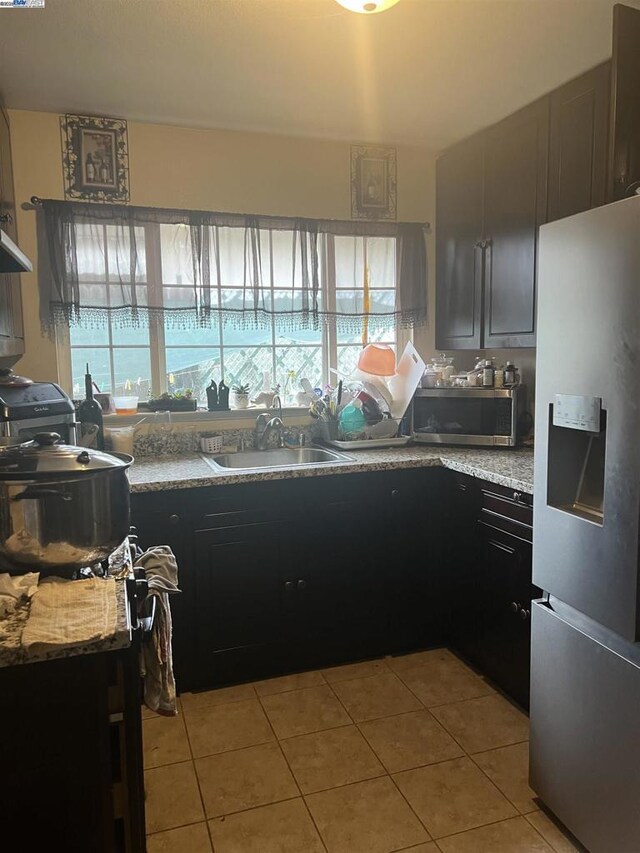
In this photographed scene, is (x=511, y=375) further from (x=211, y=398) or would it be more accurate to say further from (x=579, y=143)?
(x=211, y=398)

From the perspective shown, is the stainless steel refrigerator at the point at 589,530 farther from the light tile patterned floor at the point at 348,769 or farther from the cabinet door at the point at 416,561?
the cabinet door at the point at 416,561

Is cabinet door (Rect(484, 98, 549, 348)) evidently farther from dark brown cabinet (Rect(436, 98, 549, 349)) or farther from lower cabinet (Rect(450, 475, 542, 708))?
lower cabinet (Rect(450, 475, 542, 708))

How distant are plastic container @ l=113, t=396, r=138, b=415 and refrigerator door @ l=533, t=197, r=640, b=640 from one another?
1913mm

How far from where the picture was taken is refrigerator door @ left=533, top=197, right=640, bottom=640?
144 cm

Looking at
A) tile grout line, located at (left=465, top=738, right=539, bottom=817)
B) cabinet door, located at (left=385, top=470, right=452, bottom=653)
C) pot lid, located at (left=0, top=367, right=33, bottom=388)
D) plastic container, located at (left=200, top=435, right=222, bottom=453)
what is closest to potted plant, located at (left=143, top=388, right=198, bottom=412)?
plastic container, located at (left=200, top=435, right=222, bottom=453)

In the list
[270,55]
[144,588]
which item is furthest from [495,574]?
[270,55]

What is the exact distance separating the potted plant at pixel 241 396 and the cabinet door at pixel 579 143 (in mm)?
1586

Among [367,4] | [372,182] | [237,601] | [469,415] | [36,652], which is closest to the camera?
[36,652]

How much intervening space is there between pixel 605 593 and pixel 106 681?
1165 millimetres

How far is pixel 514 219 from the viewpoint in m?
2.73

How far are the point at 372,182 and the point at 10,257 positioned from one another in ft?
6.67

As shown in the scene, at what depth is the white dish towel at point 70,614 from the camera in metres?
1.14

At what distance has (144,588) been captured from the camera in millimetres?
1406

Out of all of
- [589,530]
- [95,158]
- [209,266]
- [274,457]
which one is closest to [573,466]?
[589,530]
